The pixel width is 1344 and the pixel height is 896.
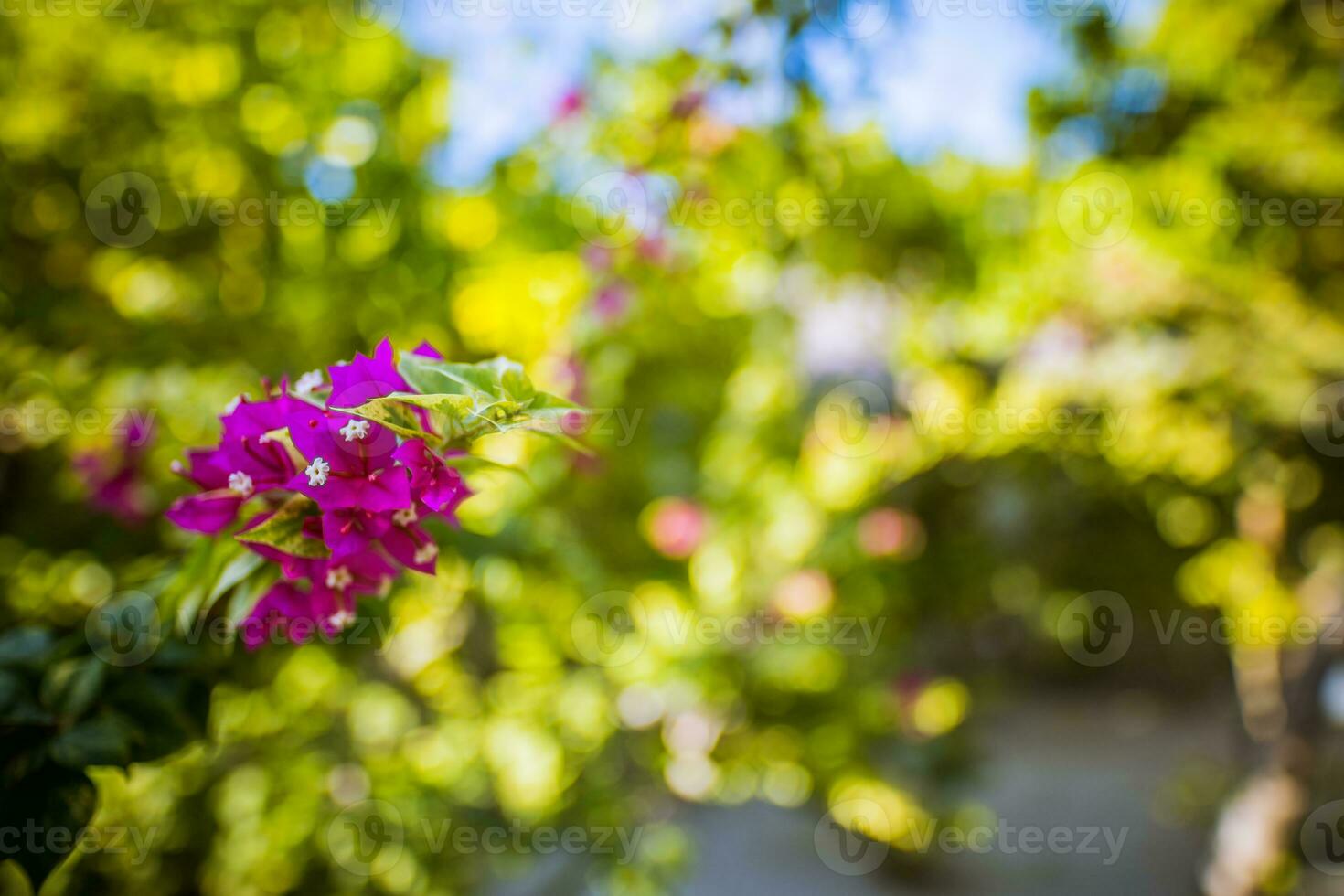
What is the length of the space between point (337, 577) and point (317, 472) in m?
0.12

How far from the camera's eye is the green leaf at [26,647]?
0.75 metres

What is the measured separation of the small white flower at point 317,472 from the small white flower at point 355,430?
0.02 m

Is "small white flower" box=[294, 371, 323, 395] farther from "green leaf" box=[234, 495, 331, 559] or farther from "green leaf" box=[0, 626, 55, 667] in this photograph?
"green leaf" box=[0, 626, 55, 667]

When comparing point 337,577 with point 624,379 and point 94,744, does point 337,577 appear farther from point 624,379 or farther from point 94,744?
point 624,379

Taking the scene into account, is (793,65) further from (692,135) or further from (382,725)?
(382,725)

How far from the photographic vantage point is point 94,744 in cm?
67

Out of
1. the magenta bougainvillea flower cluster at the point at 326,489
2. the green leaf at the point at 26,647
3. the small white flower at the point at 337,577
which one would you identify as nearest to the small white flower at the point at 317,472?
the magenta bougainvillea flower cluster at the point at 326,489

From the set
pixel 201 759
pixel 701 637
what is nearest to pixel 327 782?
pixel 201 759

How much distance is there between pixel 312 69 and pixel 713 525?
1.26 meters

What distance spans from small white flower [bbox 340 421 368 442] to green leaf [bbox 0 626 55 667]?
48 centimetres

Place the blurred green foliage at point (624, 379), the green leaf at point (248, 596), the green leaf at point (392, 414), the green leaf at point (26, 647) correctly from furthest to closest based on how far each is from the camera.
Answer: the blurred green foliage at point (624, 379) < the green leaf at point (26, 647) < the green leaf at point (248, 596) < the green leaf at point (392, 414)

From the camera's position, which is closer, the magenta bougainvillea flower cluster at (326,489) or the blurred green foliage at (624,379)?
the magenta bougainvillea flower cluster at (326,489)

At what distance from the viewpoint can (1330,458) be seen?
2.41 metres

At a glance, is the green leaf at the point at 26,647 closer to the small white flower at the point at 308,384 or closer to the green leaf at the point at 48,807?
the green leaf at the point at 48,807
